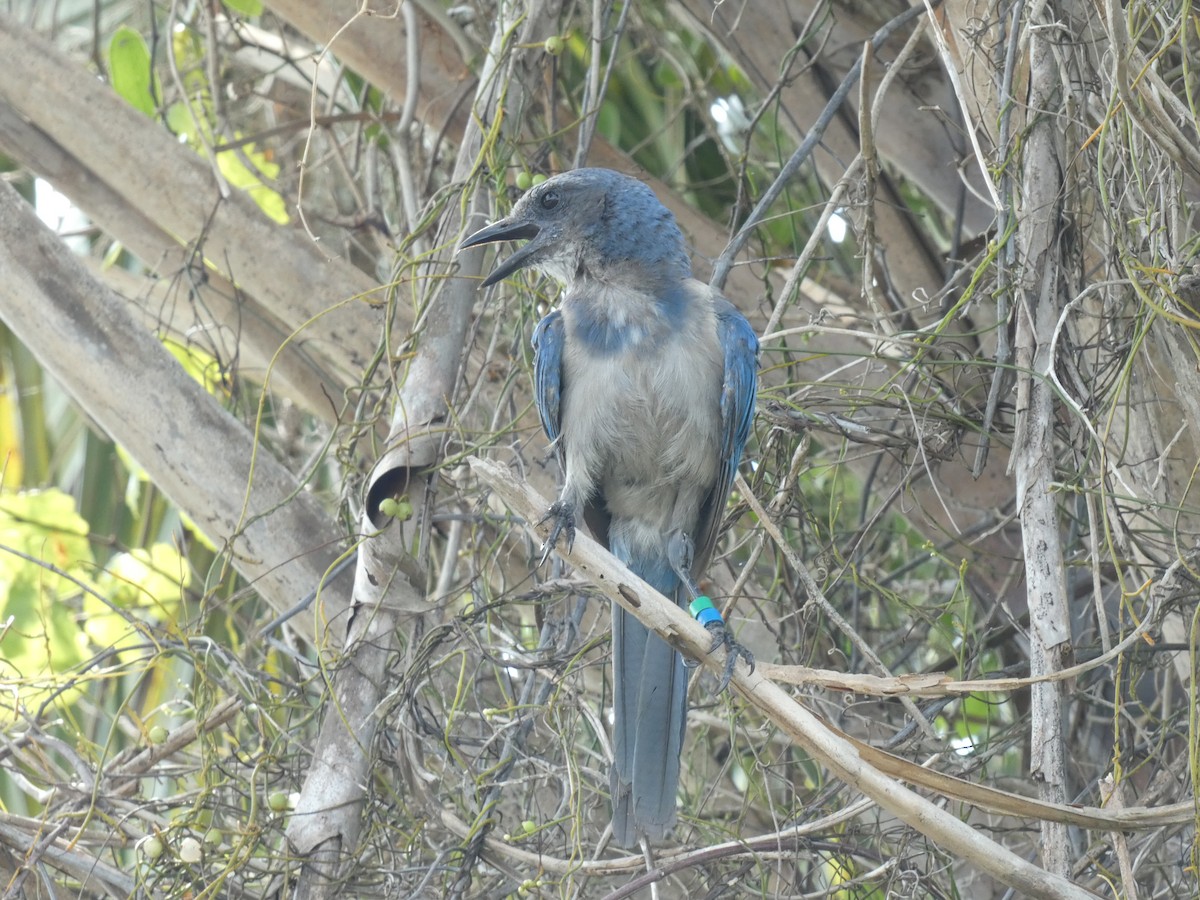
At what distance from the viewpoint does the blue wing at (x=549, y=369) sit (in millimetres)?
3219

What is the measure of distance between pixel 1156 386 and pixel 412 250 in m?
2.15

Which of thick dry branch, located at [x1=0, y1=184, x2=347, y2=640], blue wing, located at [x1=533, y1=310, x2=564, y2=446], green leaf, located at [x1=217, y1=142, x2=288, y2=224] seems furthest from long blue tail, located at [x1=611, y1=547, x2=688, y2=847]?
green leaf, located at [x1=217, y1=142, x2=288, y2=224]

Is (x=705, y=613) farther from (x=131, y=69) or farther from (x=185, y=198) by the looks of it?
(x=131, y=69)

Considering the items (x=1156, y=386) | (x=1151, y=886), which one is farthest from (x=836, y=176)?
(x=1151, y=886)

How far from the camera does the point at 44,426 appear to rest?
5.63 meters

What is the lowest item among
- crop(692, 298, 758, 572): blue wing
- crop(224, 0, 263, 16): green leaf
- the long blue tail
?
the long blue tail

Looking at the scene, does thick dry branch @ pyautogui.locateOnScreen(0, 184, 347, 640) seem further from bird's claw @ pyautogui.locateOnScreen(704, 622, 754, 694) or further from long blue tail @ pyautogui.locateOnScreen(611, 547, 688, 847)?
bird's claw @ pyautogui.locateOnScreen(704, 622, 754, 694)

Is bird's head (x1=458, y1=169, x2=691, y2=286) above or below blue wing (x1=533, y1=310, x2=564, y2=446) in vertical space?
above

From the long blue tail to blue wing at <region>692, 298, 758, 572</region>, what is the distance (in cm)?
44

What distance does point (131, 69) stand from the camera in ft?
14.1

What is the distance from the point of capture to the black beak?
318 centimetres

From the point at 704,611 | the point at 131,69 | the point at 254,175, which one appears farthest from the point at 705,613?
the point at 131,69

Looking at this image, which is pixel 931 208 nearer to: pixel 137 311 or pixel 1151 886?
pixel 1151 886

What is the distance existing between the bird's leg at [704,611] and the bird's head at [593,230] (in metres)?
0.71
